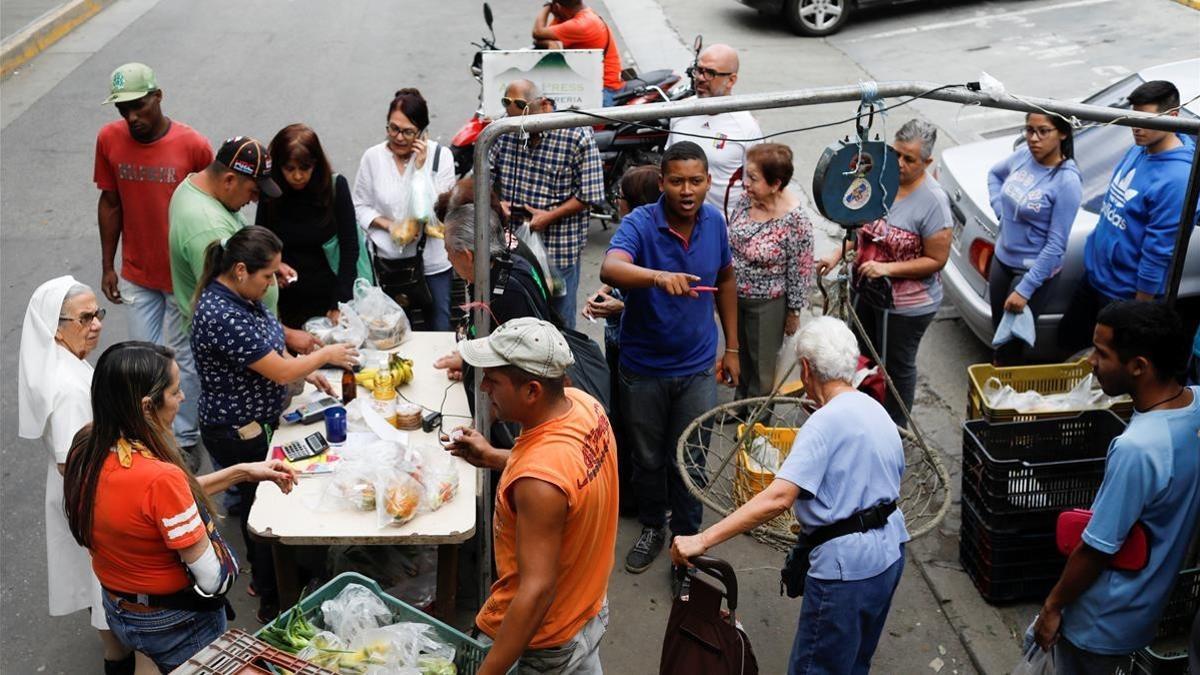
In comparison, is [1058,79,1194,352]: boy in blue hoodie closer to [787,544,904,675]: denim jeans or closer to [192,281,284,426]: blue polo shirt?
[787,544,904,675]: denim jeans

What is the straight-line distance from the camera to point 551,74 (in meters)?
8.44

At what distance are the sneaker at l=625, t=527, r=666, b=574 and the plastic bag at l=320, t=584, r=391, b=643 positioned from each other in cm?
180

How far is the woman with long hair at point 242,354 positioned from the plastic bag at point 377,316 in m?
0.62

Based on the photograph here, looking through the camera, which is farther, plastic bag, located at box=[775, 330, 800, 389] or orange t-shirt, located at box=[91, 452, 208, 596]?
plastic bag, located at box=[775, 330, 800, 389]

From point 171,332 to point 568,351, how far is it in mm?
3458

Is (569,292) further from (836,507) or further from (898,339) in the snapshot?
(836,507)

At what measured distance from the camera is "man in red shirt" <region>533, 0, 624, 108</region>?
31.8ft

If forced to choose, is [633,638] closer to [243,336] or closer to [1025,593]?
[1025,593]

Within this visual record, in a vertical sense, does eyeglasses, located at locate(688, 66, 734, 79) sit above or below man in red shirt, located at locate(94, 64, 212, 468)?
above

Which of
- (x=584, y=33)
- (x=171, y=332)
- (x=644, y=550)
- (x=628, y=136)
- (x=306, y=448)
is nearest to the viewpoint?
(x=306, y=448)

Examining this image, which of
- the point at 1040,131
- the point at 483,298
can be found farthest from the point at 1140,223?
the point at 483,298

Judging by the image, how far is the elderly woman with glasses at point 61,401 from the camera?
14.1 ft

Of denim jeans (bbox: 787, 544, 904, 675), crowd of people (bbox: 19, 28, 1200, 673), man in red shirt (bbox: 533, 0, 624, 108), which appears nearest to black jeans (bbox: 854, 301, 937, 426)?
crowd of people (bbox: 19, 28, 1200, 673)

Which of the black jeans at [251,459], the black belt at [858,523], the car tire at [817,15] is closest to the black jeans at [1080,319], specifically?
the black belt at [858,523]
